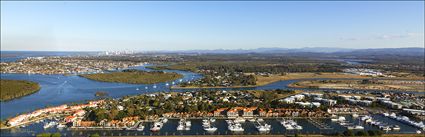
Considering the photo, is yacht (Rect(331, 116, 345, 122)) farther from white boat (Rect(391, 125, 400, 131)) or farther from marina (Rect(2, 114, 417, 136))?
white boat (Rect(391, 125, 400, 131))

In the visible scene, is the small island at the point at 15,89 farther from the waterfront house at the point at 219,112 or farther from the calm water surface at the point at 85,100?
the waterfront house at the point at 219,112

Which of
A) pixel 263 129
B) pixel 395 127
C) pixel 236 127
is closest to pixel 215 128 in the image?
pixel 236 127

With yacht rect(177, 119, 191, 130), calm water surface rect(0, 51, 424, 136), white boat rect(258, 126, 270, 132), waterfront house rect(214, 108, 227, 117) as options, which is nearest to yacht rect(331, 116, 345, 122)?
calm water surface rect(0, 51, 424, 136)

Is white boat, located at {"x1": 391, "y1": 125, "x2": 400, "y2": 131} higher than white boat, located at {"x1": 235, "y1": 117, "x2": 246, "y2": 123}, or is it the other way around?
white boat, located at {"x1": 235, "y1": 117, "x2": 246, "y2": 123}

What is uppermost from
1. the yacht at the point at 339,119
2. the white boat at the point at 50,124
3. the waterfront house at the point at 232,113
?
the waterfront house at the point at 232,113

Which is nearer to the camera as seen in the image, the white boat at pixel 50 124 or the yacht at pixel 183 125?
the white boat at pixel 50 124

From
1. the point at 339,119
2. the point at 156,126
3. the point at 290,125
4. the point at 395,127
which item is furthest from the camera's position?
the point at 339,119

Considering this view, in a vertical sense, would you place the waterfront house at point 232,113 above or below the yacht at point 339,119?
above

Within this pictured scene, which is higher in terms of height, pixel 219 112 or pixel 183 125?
pixel 219 112

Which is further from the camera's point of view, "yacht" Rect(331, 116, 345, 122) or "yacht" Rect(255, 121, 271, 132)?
"yacht" Rect(331, 116, 345, 122)

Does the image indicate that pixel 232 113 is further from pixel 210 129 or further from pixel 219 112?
pixel 210 129

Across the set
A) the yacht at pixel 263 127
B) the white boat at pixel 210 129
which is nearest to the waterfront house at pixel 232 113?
the yacht at pixel 263 127
